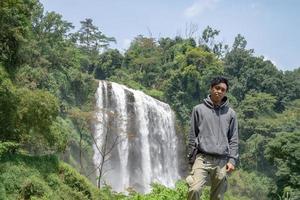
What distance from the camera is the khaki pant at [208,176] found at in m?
4.44

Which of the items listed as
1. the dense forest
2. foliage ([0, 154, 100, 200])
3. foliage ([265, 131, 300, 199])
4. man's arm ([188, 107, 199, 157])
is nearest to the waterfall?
the dense forest

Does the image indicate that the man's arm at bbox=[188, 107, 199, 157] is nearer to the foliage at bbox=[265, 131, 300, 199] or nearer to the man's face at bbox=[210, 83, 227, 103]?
the man's face at bbox=[210, 83, 227, 103]

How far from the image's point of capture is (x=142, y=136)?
32.3 metres

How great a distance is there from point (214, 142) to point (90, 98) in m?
28.8

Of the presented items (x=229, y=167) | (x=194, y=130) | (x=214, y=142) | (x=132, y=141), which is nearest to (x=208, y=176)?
(x=229, y=167)

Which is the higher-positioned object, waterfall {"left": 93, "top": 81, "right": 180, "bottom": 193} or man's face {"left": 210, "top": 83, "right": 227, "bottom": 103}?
man's face {"left": 210, "top": 83, "right": 227, "bottom": 103}

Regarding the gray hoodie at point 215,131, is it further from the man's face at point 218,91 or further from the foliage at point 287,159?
the foliage at point 287,159

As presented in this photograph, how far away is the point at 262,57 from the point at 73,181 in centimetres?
3440

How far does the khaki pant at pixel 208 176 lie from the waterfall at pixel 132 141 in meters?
25.3

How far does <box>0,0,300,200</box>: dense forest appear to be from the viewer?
17.1 metres

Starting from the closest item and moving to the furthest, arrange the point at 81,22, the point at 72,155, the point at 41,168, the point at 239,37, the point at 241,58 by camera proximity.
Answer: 1. the point at 41,168
2. the point at 72,155
3. the point at 241,58
4. the point at 81,22
5. the point at 239,37

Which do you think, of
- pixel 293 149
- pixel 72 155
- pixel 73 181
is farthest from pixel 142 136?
pixel 73 181

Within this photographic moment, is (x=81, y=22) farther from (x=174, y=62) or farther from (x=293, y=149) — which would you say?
(x=293, y=149)

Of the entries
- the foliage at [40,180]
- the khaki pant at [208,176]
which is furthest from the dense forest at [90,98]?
the khaki pant at [208,176]
